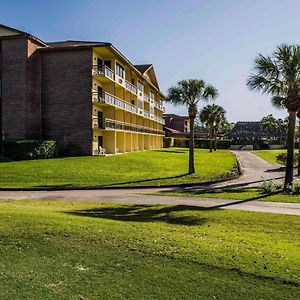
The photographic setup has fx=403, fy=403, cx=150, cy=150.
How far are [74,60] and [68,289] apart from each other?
34717mm

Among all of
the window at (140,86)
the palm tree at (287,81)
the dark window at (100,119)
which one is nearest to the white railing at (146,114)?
the window at (140,86)

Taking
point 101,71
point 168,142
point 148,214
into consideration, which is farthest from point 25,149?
point 168,142

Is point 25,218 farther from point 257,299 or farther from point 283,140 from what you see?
point 283,140

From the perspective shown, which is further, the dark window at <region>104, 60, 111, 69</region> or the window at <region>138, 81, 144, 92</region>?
the window at <region>138, 81, 144, 92</region>

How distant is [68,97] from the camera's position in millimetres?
38281

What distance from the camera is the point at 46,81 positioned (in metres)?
38.8

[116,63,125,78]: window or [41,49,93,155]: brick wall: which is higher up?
[116,63,125,78]: window

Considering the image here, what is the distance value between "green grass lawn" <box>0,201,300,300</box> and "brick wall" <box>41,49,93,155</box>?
27885mm

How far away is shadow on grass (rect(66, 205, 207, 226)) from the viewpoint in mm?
11844

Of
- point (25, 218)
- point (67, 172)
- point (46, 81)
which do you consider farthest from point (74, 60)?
point (25, 218)

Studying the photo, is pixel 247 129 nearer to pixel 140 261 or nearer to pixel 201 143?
pixel 201 143

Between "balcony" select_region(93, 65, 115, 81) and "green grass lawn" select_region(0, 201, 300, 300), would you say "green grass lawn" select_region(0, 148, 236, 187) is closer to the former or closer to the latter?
"balcony" select_region(93, 65, 115, 81)

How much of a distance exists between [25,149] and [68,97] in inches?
288

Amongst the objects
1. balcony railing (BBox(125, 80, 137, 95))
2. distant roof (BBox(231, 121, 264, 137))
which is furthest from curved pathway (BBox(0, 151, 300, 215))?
distant roof (BBox(231, 121, 264, 137))
